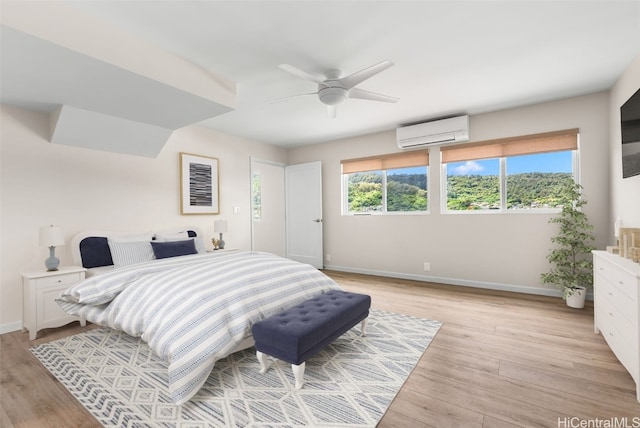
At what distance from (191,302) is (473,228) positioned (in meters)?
3.91

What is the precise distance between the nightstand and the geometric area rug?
312mm

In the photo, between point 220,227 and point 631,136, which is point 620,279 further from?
point 220,227

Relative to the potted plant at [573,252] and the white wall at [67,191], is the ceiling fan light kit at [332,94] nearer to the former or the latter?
the white wall at [67,191]

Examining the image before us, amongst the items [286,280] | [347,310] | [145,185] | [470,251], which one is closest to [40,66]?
[145,185]

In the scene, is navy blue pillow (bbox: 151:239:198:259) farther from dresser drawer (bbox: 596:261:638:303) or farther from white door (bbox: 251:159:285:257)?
dresser drawer (bbox: 596:261:638:303)

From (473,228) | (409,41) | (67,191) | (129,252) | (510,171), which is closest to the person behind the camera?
(409,41)

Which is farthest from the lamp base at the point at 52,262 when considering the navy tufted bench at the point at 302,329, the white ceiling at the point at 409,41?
the navy tufted bench at the point at 302,329

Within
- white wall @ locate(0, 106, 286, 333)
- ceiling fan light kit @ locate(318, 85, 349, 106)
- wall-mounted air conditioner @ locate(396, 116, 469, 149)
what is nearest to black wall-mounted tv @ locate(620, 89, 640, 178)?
wall-mounted air conditioner @ locate(396, 116, 469, 149)

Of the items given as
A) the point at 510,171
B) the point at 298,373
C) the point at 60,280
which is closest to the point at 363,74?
the point at 298,373

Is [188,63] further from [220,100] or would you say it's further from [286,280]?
[286,280]

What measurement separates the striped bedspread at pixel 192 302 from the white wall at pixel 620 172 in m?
2.93

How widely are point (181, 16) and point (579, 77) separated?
386cm

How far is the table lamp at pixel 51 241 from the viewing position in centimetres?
283

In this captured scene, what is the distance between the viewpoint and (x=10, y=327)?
2875mm
